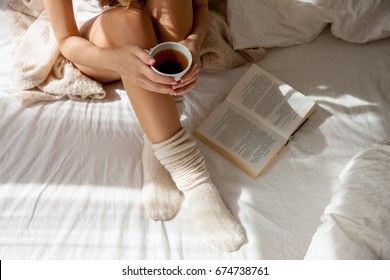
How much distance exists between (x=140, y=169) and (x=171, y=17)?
361 millimetres

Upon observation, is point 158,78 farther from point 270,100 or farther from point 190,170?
point 270,100

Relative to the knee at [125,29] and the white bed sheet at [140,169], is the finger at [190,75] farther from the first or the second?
the white bed sheet at [140,169]

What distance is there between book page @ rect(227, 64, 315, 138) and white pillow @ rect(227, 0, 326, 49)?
103 millimetres

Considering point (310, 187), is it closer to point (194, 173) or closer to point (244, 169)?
point (244, 169)

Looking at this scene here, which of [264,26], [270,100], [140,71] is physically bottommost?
[270,100]

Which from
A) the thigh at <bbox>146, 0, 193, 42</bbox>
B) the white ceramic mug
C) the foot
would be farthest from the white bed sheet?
the white ceramic mug

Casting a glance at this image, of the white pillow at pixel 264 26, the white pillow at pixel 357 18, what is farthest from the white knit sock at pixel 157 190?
the white pillow at pixel 357 18

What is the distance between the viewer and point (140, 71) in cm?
75

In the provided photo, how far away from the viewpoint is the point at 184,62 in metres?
0.69

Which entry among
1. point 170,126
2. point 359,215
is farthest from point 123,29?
point 359,215

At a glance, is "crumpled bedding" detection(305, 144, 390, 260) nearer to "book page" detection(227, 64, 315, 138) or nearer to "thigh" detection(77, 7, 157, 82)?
"book page" detection(227, 64, 315, 138)

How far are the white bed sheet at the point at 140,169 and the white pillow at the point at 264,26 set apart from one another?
60mm

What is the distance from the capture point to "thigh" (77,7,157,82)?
808 mm

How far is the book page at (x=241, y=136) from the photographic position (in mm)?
960
